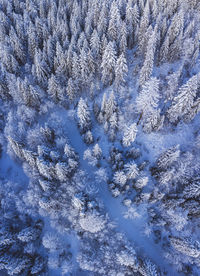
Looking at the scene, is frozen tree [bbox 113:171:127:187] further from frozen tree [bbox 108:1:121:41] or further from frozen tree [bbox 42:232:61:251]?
frozen tree [bbox 108:1:121:41]

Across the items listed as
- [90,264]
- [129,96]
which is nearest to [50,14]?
[129,96]

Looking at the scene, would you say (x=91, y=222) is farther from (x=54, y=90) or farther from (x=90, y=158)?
(x=54, y=90)

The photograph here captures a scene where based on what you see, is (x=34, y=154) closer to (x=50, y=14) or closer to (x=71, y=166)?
(x=71, y=166)

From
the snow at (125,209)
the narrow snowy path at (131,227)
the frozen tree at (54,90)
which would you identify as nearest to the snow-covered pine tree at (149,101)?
the snow at (125,209)

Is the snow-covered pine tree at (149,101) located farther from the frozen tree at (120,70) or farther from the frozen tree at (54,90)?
the frozen tree at (54,90)

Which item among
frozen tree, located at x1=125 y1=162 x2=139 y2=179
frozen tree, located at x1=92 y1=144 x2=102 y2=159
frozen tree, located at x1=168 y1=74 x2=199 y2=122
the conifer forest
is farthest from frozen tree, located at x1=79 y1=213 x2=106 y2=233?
frozen tree, located at x1=168 y1=74 x2=199 y2=122
